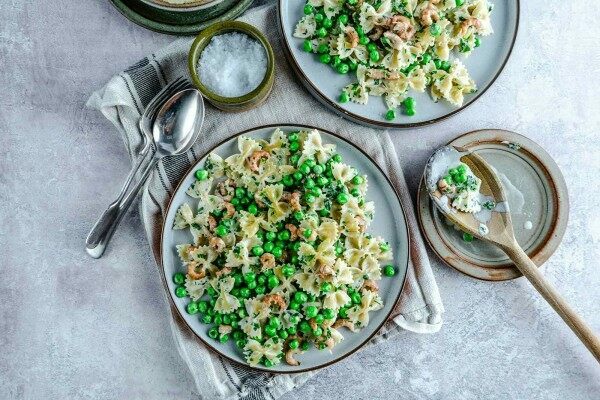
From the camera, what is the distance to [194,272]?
120 inches

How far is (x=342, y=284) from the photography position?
9.99ft

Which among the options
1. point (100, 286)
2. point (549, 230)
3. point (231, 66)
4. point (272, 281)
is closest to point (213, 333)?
point (272, 281)

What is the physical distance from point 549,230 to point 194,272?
1873mm

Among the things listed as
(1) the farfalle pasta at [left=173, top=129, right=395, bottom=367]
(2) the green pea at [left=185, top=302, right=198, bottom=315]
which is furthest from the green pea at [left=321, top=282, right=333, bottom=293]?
(2) the green pea at [left=185, top=302, right=198, bottom=315]

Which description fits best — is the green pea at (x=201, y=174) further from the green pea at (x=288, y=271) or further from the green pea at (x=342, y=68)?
the green pea at (x=342, y=68)

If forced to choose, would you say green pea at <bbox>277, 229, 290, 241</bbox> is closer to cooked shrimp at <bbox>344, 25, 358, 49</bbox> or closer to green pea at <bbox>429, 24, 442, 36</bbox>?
cooked shrimp at <bbox>344, 25, 358, 49</bbox>

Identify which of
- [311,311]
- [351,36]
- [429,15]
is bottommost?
[311,311]

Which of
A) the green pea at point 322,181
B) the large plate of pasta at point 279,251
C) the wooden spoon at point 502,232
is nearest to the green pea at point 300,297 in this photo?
the large plate of pasta at point 279,251

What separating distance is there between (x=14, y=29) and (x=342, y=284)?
2228mm

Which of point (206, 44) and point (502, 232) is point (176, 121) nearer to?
point (206, 44)

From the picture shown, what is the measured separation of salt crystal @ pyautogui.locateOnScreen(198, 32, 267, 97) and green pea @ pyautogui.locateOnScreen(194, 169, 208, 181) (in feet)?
1.29

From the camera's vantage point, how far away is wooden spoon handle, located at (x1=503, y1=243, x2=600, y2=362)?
3.13 meters

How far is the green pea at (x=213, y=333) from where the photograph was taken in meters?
3.09

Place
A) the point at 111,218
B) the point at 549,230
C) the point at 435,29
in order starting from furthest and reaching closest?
the point at 549,230
the point at 111,218
the point at 435,29
